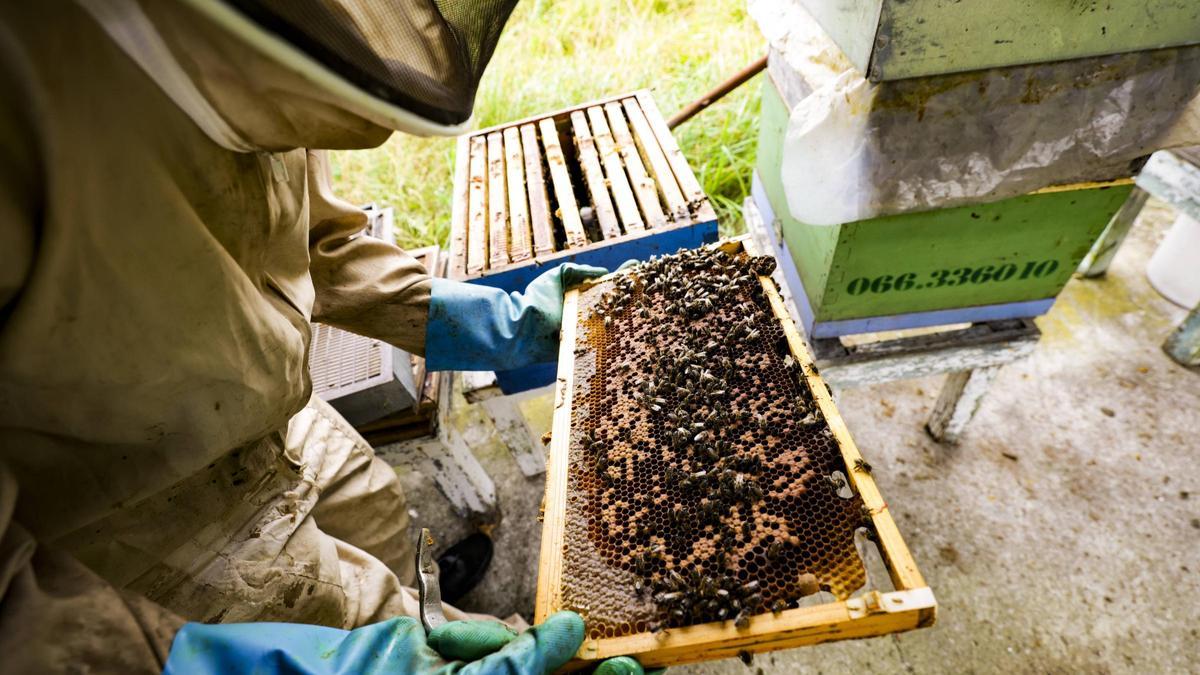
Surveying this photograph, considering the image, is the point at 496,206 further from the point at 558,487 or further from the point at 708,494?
the point at 708,494

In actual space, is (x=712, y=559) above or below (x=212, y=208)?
below

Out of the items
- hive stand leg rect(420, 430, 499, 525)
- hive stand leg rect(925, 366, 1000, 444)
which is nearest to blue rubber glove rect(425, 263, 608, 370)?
hive stand leg rect(420, 430, 499, 525)

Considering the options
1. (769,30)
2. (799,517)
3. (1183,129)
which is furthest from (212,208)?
(1183,129)

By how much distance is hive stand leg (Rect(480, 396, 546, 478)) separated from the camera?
2.88 m

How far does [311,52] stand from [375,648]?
1314mm

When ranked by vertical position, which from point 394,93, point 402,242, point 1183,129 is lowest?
point 402,242

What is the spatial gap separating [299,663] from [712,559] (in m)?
0.96

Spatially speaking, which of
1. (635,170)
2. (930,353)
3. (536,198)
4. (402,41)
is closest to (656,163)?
(635,170)

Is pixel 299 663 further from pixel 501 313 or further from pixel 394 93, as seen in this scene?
pixel 501 313

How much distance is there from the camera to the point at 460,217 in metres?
2.75

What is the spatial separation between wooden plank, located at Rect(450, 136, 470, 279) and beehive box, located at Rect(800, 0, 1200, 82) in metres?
1.73

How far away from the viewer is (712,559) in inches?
54.9

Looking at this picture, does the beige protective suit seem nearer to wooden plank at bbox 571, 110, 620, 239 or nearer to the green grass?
wooden plank at bbox 571, 110, 620, 239

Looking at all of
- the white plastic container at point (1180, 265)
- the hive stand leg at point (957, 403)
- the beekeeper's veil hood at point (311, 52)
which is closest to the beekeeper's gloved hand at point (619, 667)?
the beekeeper's veil hood at point (311, 52)
